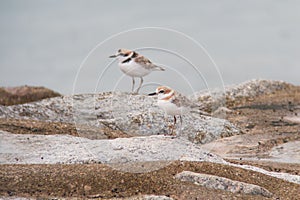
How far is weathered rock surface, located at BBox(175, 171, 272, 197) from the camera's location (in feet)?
29.1

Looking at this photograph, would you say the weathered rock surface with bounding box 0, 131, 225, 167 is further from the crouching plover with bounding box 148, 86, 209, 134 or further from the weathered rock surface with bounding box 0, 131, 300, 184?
the crouching plover with bounding box 148, 86, 209, 134

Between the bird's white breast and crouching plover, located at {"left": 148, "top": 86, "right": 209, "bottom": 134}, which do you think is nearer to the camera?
crouching plover, located at {"left": 148, "top": 86, "right": 209, "bottom": 134}

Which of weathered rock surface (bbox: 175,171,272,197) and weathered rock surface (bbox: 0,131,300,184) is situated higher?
weathered rock surface (bbox: 0,131,300,184)

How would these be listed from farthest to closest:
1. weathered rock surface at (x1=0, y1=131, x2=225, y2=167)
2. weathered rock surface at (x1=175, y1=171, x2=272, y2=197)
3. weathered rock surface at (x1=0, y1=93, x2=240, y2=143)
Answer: weathered rock surface at (x1=0, y1=93, x2=240, y2=143), weathered rock surface at (x1=0, y1=131, x2=225, y2=167), weathered rock surface at (x1=175, y1=171, x2=272, y2=197)

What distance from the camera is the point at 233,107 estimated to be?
23.3 meters

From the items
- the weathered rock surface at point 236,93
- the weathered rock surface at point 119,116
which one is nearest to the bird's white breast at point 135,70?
the weathered rock surface at point 119,116

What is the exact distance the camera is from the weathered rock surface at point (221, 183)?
8.87 metres

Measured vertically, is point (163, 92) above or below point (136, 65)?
below

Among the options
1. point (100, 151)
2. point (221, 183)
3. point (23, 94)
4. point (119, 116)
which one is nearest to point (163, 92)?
point (100, 151)

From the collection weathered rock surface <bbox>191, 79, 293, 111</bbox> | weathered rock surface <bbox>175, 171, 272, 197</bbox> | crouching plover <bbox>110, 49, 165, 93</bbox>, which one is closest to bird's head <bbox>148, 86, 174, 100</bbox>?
crouching plover <bbox>110, 49, 165, 93</bbox>

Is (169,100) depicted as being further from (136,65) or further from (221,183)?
(221,183)

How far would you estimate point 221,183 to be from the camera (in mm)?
8930

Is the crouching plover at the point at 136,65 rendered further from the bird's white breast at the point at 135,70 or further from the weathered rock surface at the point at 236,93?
the weathered rock surface at the point at 236,93

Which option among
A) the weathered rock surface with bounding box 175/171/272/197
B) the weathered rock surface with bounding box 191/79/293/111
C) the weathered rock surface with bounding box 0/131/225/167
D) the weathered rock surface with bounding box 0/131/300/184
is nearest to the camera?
the weathered rock surface with bounding box 175/171/272/197
